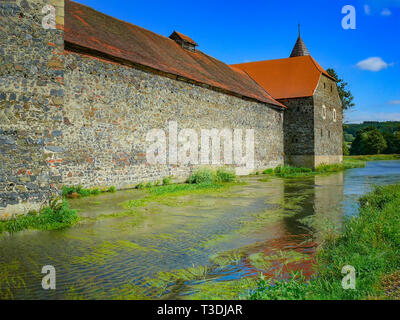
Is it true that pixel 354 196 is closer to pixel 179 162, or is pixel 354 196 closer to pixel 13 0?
pixel 179 162

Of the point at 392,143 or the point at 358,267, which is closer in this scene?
the point at 358,267

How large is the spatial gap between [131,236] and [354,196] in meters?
8.62

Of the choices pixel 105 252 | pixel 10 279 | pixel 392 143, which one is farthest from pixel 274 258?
pixel 392 143

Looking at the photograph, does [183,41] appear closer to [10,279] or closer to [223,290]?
[10,279]

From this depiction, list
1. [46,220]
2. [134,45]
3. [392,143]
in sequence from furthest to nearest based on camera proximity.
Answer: [392,143], [134,45], [46,220]

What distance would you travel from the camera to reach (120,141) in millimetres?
13352

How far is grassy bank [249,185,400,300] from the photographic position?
3344mm

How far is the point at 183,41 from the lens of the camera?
2314 cm

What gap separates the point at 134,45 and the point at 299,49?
23.7 metres

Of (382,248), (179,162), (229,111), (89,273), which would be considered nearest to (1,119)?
(89,273)

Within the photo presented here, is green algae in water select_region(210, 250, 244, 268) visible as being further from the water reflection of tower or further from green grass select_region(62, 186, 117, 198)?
green grass select_region(62, 186, 117, 198)

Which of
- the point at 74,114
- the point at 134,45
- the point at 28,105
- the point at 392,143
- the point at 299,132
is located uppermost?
the point at 134,45

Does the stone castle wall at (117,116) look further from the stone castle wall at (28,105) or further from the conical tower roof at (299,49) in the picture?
the conical tower roof at (299,49)

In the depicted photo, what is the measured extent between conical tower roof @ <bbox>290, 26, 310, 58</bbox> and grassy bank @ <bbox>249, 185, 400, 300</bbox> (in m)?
31.6
